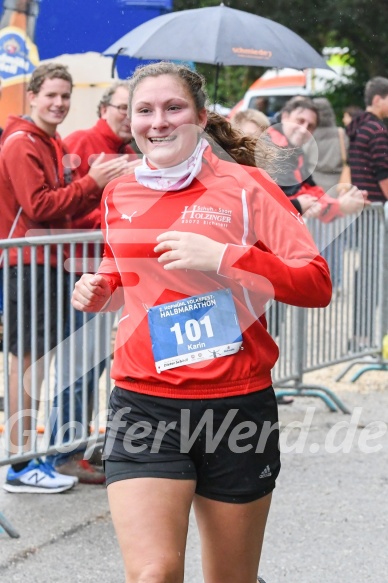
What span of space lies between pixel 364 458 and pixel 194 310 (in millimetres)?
3752

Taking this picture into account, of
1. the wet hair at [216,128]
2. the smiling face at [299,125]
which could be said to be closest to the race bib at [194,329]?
the wet hair at [216,128]

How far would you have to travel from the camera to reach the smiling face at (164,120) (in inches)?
133

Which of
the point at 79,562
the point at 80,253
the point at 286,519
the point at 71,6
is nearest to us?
the point at 79,562

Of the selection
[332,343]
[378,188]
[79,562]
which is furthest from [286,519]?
[378,188]

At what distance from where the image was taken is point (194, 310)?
11.0 ft

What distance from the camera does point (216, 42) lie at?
8852 mm

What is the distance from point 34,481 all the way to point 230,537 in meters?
2.80

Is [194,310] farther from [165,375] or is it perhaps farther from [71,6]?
Answer: [71,6]

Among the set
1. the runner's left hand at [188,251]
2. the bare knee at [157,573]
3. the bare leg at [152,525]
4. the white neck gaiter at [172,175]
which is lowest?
the bare knee at [157,573]

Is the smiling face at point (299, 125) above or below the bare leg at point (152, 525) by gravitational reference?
below

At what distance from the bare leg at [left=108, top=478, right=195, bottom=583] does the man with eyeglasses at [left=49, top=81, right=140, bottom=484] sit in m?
2.66

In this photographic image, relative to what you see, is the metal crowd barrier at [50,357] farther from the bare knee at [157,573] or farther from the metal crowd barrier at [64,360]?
the bare knee at [157,573]

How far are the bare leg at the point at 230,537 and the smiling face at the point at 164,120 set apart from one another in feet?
3.40

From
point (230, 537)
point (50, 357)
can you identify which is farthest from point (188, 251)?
point (50, 357)
